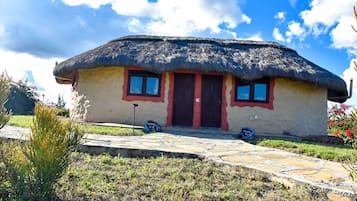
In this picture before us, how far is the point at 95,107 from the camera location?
10180mm

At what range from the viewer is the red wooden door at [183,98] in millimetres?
10055

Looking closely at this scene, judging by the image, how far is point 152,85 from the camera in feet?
33.2

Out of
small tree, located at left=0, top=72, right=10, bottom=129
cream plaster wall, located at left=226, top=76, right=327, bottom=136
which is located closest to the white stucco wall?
cream plaster wall, located at left=226, top=76, right=327, bottom=136

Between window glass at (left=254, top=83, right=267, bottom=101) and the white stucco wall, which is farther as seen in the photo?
window glass at (left=254, top=83, right=267, bottom=101)

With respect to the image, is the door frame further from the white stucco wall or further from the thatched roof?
the thatched roof

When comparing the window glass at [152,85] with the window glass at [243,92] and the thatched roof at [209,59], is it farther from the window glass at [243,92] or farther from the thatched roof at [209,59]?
the window glass at [243,92]

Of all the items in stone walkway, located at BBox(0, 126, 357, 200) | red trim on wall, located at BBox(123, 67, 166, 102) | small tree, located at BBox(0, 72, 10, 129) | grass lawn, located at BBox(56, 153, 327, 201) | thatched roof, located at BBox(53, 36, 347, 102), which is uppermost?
thatched roof, located at BBox(53, 36, 347, 102)

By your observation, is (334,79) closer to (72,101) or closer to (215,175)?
(215,175)

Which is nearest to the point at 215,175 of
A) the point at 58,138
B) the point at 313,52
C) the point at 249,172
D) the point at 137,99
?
the point at 249,172

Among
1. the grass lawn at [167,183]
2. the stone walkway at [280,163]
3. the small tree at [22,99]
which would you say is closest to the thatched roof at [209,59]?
the stone walkway at [280,163]

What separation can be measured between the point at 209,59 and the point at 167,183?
6466mm

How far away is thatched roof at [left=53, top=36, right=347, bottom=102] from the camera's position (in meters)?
9.39

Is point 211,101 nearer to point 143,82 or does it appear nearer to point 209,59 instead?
point 209,59

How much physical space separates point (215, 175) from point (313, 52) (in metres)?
9.51
